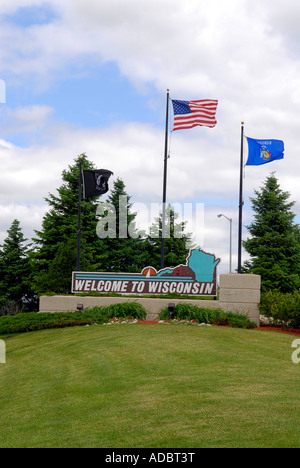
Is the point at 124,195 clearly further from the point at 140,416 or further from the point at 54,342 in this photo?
the point at 140,416

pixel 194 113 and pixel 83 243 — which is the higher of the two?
pixel 194 113

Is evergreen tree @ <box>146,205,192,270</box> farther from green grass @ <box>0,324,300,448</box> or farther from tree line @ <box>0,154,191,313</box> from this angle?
green grass @ <box>0,324,300,448</box>

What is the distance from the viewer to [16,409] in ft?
35.5

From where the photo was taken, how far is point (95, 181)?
100ft

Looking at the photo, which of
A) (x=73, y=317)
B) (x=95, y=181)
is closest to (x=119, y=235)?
(x=95, y=181)

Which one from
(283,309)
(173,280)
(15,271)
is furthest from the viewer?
(15,271)

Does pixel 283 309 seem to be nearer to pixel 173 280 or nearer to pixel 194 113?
pixel 173 280

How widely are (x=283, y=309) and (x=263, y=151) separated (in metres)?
10.3

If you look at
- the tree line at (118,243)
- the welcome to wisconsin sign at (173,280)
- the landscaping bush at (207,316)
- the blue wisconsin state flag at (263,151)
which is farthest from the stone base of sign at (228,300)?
the tree line at (118,243)

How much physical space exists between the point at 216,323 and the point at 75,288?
846 centimetres

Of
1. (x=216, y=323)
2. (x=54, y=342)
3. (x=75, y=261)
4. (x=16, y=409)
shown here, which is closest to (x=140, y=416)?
(x=16, y=409)

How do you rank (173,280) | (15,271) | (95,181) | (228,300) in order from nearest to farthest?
(228,300) → (173,280) → (95,181) → (15,271)

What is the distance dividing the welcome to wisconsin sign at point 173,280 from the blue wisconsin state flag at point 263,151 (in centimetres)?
639

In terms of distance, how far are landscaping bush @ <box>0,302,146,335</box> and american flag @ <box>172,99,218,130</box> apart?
424 inches
